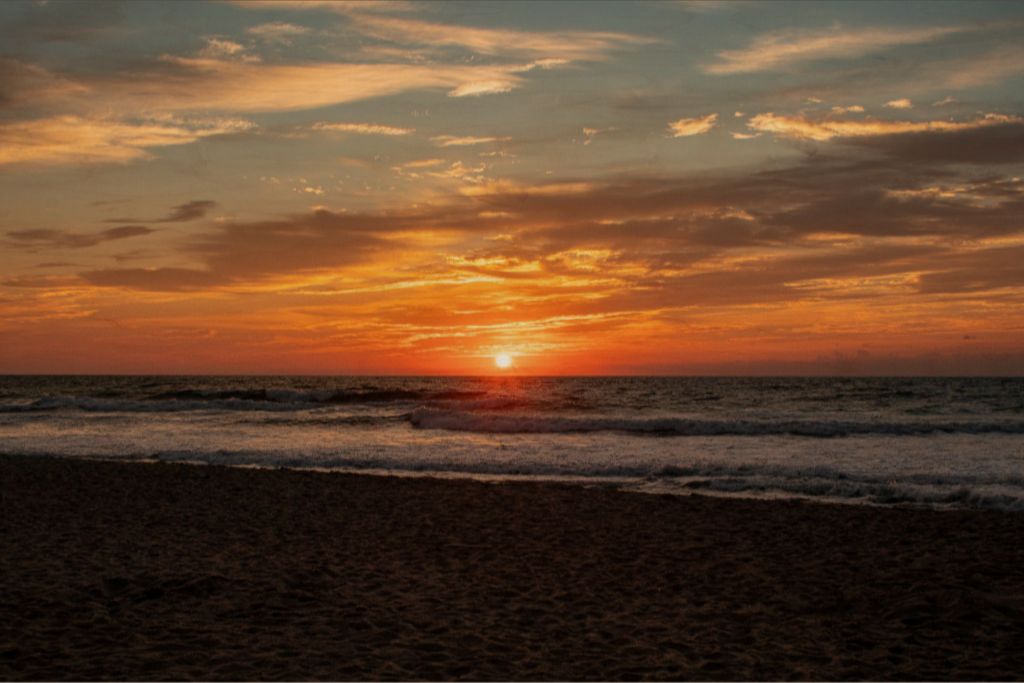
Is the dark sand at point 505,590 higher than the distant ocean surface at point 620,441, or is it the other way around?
the dark sand at point 505,590

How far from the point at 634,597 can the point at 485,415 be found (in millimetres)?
31282

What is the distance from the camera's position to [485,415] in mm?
40344

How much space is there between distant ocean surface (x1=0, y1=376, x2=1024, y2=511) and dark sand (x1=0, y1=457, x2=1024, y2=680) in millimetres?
4507

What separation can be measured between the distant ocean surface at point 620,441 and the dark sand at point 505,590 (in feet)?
14.8

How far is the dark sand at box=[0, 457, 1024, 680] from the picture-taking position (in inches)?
280

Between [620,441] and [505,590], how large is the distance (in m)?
20.4

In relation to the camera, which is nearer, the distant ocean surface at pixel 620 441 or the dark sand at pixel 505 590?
the dark sand at pixel 505 590

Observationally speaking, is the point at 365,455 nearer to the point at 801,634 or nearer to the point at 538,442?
the point at 538,442

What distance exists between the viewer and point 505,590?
31.1 feet

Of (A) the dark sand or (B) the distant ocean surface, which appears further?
(B) the distant ocean surface

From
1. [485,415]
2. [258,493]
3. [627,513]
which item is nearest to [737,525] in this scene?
[627,513]

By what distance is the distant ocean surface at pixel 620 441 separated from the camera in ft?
61.2

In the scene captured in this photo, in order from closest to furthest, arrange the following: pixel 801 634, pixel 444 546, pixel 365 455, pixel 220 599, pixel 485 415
→ pixel 801 634
pixel 220 599
pixel 444 546
pixel 365 455
pixel 485 415

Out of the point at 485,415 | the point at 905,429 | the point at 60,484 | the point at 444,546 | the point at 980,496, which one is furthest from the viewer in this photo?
the point at 485,415
